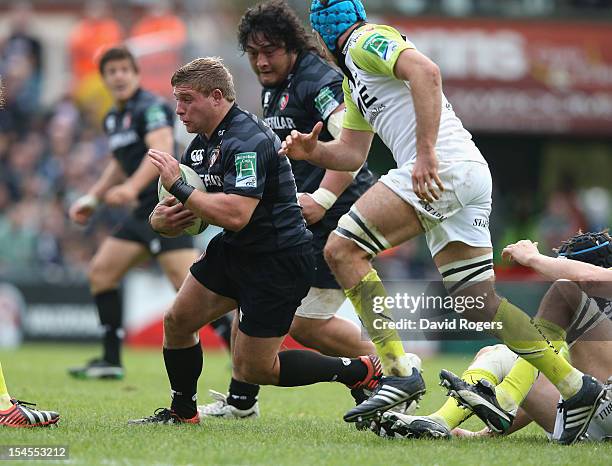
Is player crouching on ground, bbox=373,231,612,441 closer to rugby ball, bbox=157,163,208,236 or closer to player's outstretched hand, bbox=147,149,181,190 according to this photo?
rugby ball, bbox=157,163,208,236

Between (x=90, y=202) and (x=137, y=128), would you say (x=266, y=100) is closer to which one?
(x=137, y=128)

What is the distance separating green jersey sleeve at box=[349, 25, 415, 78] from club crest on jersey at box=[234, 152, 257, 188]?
0.77 metres

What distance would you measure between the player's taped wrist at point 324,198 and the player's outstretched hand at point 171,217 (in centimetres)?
118

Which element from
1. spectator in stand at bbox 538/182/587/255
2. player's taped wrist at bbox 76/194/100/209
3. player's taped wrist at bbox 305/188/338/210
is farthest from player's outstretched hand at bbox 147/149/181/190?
spectator in stand at bbox 538/182/587/255

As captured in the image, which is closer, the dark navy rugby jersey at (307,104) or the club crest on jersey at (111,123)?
the dark navy rugby jersey at (307,104)

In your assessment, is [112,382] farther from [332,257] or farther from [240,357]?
[332,257]

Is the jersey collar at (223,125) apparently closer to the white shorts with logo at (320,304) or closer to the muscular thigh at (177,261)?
the white shorts with logo at (320,304)

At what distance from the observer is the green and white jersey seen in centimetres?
571

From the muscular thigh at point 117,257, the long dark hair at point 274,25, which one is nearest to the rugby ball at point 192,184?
the long dark hair at point 274,25

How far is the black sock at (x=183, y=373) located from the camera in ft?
20.3

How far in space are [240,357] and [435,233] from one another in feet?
4.23

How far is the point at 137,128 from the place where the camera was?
9.48 meters

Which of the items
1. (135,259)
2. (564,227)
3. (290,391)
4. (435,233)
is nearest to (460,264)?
(435,233)

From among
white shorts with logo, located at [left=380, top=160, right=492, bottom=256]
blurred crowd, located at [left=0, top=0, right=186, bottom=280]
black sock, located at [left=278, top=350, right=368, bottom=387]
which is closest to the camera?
white shorts with logo, located at [left=380, top=160, right=492, bottom=256]
